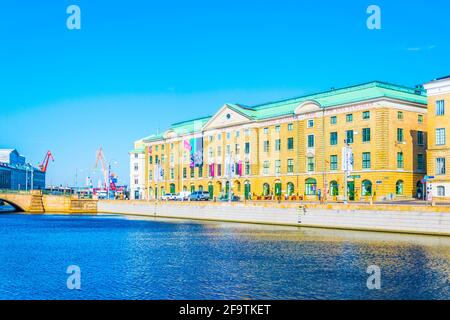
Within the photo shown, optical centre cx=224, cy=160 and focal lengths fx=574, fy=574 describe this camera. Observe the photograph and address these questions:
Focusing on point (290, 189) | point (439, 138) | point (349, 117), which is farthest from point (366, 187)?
point (290, 189)

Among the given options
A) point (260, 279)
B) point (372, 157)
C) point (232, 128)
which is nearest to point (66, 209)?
point (232, 128)

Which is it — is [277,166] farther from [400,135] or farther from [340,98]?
[400,135]

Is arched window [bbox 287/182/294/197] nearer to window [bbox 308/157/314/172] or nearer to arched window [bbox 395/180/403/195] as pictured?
window [bbox 308/157/314/172]

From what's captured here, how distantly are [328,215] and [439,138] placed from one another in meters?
23.5

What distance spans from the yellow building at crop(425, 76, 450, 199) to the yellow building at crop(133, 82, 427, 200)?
41.4 ft

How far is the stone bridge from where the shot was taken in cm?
15025

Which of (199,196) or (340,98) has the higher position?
(340,98)

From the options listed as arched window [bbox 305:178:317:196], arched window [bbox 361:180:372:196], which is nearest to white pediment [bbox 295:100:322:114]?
arched window [bbox 305:178:317:196]

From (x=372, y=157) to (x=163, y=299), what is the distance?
250 ft

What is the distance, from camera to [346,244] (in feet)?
183

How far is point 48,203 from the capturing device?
152 meters

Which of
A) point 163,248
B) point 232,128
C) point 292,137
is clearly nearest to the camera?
point 163,248

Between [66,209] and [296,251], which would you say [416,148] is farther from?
[66,209]
